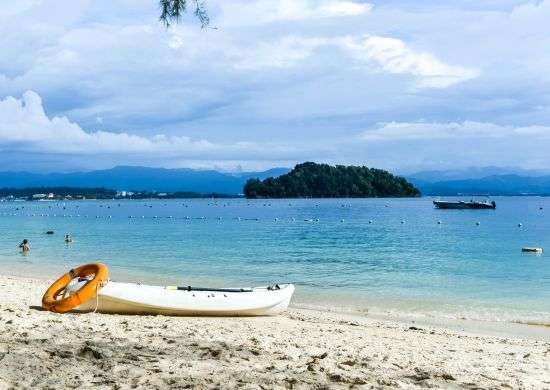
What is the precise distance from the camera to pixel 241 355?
916cm

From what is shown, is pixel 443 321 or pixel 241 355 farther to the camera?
pixel 443 321

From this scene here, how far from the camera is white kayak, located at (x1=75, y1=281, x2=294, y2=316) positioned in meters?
14.0

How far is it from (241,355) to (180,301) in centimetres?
557

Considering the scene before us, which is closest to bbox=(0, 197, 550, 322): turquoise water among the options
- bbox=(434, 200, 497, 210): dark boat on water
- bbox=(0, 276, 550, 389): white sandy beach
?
bbox=(0, 276, 550, 389): white sandy beach

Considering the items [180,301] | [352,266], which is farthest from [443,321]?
[352,266]

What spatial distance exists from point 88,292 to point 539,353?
9.52 m

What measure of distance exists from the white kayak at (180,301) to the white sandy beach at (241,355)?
0.47 meters

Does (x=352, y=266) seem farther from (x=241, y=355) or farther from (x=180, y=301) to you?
(x=241, y=355)

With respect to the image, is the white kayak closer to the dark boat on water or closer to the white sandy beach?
the white sandy beach

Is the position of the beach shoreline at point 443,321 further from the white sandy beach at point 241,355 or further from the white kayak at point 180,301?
the white kayak at point 180,301

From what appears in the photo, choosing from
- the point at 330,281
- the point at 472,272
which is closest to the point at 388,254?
the point at 472,272

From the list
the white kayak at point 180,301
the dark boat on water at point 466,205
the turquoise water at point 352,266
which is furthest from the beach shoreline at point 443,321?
the dark boat on water at point 466,205

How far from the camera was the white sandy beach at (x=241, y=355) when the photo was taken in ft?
25.7

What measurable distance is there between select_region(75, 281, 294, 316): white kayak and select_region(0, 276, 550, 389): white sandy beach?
473mm
